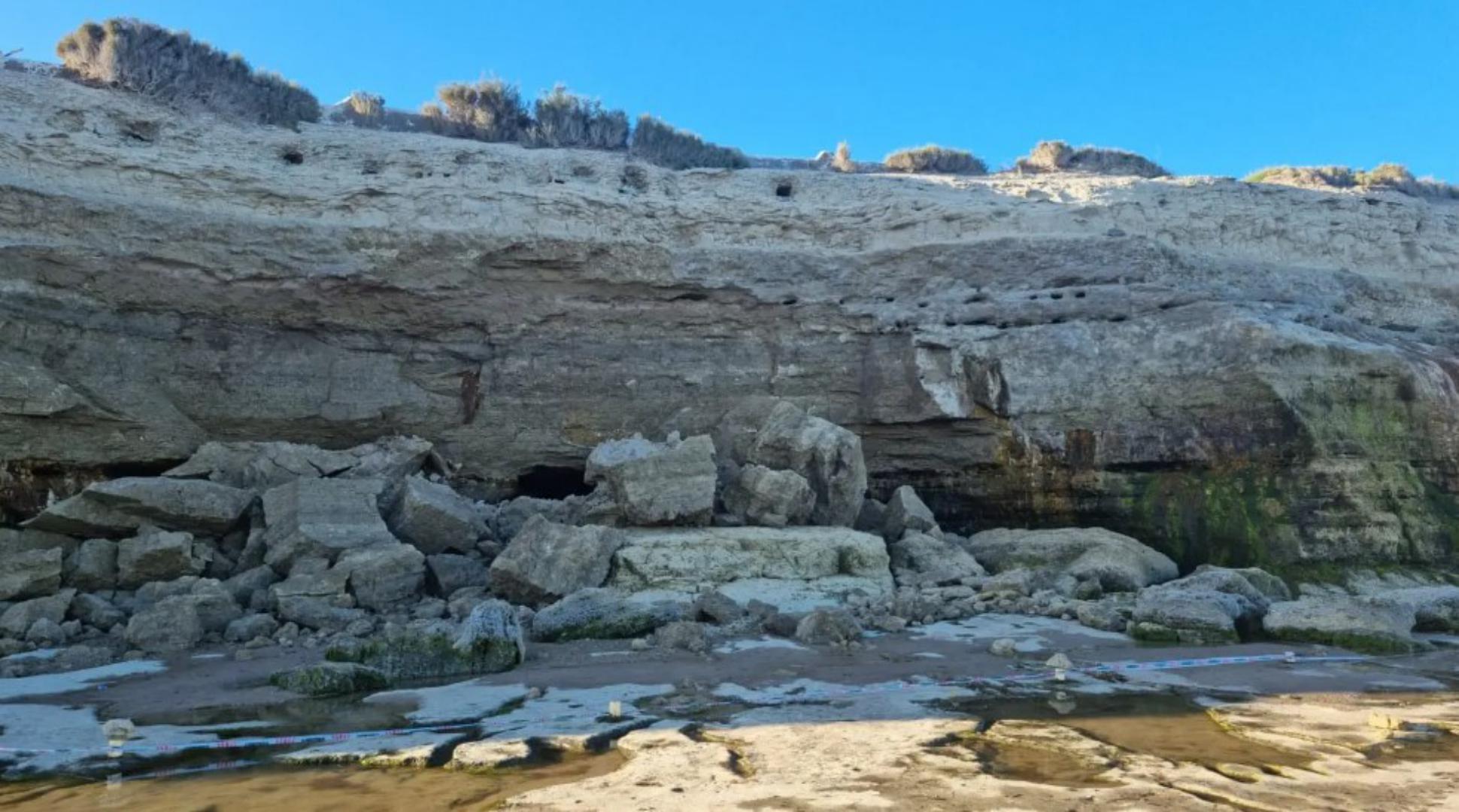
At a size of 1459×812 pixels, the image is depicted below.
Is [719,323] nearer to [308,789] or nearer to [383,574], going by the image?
[383,574]

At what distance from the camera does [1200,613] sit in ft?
26.4

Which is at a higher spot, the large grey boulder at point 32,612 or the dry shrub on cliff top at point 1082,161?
the dry shrub on cliff top at point 1082,161

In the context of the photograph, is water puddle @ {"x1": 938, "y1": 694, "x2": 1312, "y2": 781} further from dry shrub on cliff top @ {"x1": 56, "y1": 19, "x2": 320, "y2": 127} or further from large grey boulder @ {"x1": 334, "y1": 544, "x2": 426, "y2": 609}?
dry shrub on cliff top @ {"x1": 56, "y1": 19, "x2": 320, "y2": 127}

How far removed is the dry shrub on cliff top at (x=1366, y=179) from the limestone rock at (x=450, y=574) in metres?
18.1

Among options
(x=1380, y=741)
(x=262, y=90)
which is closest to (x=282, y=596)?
(x=1380, y=741)

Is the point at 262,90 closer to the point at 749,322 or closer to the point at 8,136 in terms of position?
the point at 8,136

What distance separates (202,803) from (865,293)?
12126 millimetres

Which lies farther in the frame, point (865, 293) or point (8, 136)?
point (865, 293)

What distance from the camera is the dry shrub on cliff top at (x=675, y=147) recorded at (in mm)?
18688

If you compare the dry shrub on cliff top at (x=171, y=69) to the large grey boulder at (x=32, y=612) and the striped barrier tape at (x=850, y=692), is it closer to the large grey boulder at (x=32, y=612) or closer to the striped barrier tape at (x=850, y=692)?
the large grey boulder at (x=32, y=612)

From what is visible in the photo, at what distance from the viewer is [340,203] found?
13.2 metres

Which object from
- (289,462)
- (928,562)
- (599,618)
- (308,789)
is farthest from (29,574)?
(928,562)

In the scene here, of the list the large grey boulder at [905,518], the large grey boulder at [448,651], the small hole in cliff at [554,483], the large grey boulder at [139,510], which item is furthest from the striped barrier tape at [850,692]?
the small hole in cliff at [554,483]

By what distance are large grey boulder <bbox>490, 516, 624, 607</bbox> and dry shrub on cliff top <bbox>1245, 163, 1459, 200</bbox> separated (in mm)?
17115
